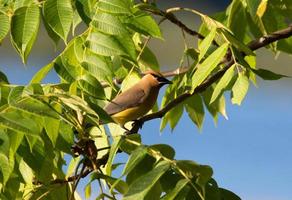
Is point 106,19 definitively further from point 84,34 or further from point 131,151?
point 131,151

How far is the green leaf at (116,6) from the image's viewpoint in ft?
6.18

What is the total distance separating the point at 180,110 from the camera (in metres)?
2.50

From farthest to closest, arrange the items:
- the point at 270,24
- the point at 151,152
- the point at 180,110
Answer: the point at 180,110 < the point at 270,24 < the point at 151,152

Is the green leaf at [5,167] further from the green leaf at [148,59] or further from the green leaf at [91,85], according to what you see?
the green leaf at [148,59]

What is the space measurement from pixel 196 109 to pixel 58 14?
0.73 m

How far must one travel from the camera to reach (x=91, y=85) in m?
1.93

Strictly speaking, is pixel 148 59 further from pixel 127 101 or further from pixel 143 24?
pixel 127 101

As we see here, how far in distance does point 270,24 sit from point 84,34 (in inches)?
24.5

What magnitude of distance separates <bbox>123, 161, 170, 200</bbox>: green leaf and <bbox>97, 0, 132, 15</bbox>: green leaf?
0.39 metres

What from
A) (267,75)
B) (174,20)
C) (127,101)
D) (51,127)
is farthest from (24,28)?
(127,101)

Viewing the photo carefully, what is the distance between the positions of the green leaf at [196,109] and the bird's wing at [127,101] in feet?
2.25

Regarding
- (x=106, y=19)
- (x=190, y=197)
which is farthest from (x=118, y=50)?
(x=190, y=197)

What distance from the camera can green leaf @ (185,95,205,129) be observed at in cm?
249

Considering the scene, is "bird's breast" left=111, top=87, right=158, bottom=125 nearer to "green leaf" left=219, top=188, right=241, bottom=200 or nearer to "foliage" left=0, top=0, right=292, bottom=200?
"foliage" left=0, top=0, right=292, bottom=200
